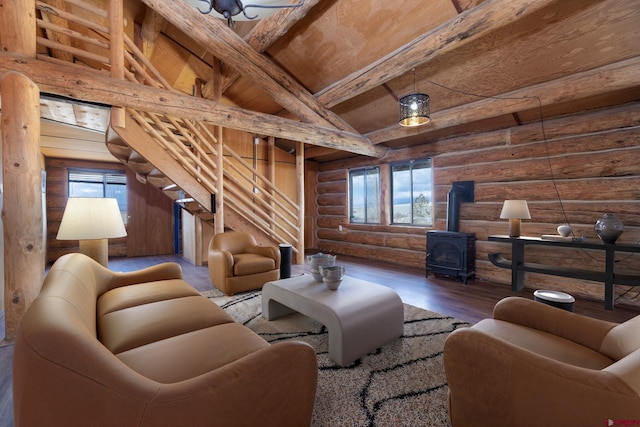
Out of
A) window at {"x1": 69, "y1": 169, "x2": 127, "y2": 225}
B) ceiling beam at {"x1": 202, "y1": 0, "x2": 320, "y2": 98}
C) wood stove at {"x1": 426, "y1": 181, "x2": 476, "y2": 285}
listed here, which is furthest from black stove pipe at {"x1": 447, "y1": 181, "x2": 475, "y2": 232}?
window at {"x1": 69, "y1": 169, "x2": 127, "y2": 225}

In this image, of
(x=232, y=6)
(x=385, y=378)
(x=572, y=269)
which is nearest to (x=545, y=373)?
(x=385, y=378)

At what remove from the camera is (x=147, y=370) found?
3.86 feet

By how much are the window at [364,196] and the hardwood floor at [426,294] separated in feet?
4.19

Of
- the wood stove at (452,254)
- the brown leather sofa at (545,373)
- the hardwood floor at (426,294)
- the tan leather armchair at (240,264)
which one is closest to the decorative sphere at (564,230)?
the hardwood floor at (426,294)

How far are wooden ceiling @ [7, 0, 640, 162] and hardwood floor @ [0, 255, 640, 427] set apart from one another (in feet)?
8.10

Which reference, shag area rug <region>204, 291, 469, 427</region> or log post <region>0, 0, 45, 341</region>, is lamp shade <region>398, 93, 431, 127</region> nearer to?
shag area rug <region>204, 291, 469, 427</region>

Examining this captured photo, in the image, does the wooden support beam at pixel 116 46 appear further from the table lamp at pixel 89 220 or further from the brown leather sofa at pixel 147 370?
the brown leather sofa at pixel 147 370

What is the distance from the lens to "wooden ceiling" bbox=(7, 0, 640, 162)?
2.81 meters

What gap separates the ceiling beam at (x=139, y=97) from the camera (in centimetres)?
267

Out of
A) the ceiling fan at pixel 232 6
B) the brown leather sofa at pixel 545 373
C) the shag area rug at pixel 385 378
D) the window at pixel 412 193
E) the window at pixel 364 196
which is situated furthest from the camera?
the window at pixel 364 196

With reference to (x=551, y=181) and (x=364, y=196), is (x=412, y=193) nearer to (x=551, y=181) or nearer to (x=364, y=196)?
(x=364, y=196)

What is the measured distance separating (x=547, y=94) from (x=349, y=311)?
359 centimetres

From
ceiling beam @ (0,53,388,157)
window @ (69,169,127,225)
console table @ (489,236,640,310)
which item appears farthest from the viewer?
window @ (69,169,127,225)

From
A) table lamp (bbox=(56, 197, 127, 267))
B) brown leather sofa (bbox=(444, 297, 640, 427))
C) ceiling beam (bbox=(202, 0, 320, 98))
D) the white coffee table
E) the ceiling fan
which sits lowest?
the white coffee table
